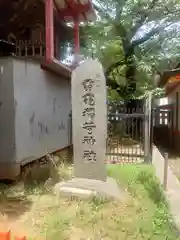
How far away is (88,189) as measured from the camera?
6.06 meters

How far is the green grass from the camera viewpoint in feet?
14.8

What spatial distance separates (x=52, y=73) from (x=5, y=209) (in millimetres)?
5072

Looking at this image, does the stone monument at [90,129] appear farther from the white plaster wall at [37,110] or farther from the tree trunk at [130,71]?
the tree trunk at [130,71]

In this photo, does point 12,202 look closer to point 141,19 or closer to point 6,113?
point 6,113

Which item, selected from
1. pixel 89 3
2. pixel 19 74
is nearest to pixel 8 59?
pixel 19 74

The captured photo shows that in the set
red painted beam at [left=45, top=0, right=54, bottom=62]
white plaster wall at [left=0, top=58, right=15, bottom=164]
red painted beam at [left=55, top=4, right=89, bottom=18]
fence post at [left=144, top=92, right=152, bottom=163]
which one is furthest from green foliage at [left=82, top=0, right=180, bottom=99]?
white plaster wall at [left=0, top=58, right=15, bottom=164]

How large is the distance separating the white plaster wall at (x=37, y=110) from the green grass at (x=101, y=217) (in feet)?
4.73

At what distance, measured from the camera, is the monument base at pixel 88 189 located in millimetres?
5947

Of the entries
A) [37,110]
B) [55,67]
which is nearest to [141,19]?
[55,67]

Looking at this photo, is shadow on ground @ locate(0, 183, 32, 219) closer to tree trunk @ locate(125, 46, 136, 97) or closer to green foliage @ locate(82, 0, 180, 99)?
→ green foliage @ locate(82, 0, 180, 99)

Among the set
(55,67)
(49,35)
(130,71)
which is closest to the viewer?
(49,35)

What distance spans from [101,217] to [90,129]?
176 cm

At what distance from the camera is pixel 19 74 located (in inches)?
284

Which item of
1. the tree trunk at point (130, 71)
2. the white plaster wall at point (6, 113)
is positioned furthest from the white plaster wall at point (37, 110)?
the tree trunk at point (130, 71)
